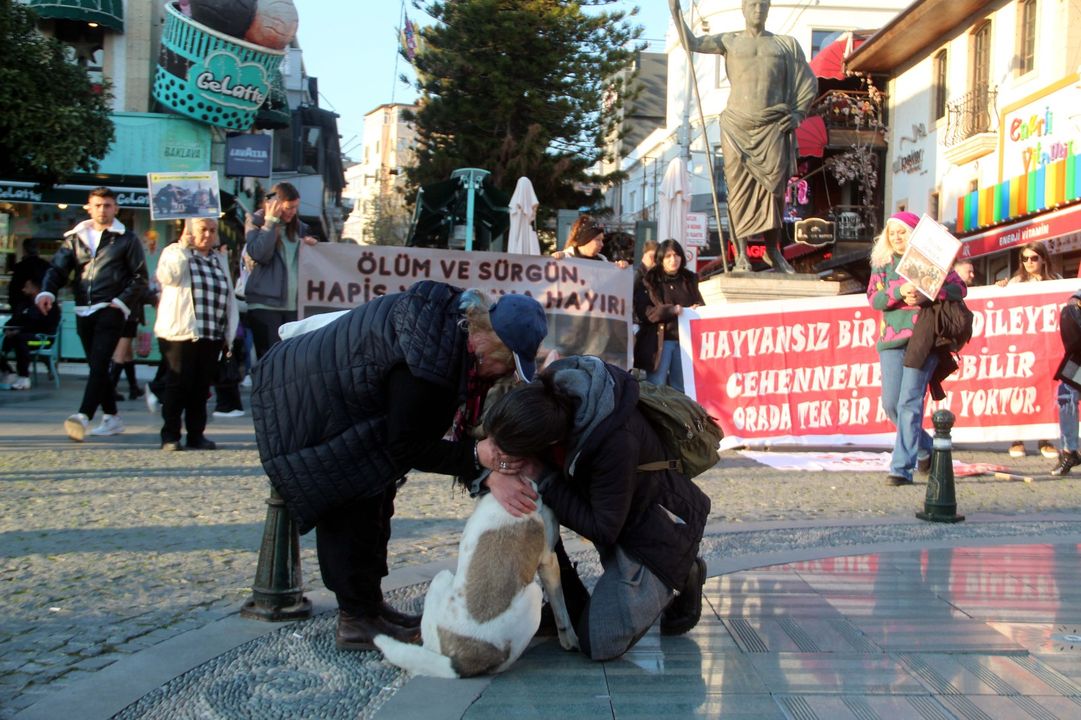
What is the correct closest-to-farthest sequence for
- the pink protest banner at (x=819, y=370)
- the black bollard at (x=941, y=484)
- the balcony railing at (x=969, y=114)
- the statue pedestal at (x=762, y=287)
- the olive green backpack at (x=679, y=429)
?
the olive green backpack at (x=679, y=429) → the black bollard at (x=941, y=484) → the pink protest banner at (x=819, y=370) → the statue pedestal at (x=762, y=287) → the balcony railing at (x=969, y=114)

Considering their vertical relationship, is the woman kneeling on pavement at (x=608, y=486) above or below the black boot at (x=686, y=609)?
above

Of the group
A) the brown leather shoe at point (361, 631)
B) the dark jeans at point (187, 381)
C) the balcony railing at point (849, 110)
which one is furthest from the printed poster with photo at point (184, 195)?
the balcony railing at point (849, 110)

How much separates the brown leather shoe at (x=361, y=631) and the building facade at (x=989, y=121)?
1864cm

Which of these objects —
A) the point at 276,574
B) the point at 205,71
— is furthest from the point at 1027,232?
the point at 276,574

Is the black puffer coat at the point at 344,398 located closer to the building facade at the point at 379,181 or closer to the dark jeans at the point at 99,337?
the dark jeans at the point at 99,337

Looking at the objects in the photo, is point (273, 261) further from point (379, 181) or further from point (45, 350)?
point (379, 181)

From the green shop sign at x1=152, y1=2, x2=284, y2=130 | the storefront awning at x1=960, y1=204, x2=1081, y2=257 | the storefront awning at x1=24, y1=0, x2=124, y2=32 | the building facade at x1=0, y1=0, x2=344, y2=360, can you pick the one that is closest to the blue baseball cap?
the storefront awning at x1=960, y1=204, x2=1081, y2=257

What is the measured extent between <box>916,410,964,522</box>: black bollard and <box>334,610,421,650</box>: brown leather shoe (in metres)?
3.82

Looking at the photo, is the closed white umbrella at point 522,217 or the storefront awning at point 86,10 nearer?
the closed white umbrella at point 522,217

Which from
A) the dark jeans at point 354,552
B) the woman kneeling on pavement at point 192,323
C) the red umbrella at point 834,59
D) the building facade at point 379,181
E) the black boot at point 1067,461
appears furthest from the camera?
the building facade at point 379,181

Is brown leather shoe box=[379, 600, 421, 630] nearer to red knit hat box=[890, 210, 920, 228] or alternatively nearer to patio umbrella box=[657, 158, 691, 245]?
red knit hat box=[890, 210, 920, 228]

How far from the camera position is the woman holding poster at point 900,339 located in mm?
8086

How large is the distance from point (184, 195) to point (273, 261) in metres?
4.76

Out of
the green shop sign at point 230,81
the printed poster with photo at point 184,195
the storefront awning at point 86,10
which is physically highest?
the storefront awning at point 86,10
